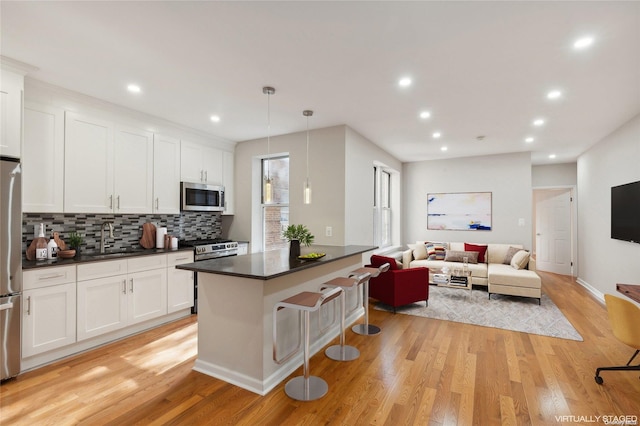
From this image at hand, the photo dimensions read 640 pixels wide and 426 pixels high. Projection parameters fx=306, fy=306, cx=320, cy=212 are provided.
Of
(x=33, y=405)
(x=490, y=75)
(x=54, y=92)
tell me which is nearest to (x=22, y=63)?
(x=54, y=92)

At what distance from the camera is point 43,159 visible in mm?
3109

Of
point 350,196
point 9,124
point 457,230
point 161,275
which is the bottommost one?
point 161,275

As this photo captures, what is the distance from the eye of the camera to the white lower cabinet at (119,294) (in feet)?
10.2

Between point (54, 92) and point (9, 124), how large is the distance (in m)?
0.76

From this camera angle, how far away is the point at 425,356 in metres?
3.04

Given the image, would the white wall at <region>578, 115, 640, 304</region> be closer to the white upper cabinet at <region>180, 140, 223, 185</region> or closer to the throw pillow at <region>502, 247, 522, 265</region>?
the throw pillow at <region>502, 247, 522, 265</region>

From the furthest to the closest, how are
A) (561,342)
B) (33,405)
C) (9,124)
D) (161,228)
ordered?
1. (161,228)
2. (561,342)
3. (9,124)
4. (33,405)

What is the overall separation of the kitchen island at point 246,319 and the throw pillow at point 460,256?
164 inches

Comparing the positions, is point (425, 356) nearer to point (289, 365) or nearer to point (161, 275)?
point (289, 365)

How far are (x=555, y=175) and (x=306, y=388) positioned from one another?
798cm

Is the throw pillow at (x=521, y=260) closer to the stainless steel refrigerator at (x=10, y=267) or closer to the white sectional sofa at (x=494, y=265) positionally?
the white sectional sofa at (x=494, y=265)

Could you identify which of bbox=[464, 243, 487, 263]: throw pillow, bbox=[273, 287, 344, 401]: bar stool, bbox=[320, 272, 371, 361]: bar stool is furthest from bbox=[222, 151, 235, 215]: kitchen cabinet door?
bbox=[464, 243, 487, 263]: throw pillow

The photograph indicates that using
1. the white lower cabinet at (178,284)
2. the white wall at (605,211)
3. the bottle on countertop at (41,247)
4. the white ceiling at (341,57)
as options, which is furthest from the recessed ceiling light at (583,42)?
the bottle on countertop at (41,247)

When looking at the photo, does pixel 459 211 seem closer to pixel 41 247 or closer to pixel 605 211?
pixel 605 211
